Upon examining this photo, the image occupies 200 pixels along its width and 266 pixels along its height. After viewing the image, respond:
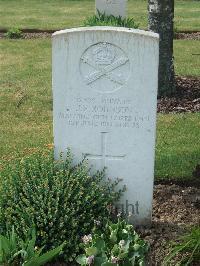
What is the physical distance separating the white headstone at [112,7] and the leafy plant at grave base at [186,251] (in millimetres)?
8319

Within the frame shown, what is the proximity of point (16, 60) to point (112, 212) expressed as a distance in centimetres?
740

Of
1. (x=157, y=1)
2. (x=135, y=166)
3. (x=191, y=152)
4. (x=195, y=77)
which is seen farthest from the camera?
(x=195, y=77)

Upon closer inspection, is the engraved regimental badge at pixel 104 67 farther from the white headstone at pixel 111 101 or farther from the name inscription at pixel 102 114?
the name inscription at pixel 102 114

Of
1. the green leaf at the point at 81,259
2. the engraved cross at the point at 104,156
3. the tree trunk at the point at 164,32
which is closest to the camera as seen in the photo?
the green leaf at the point at 81,259

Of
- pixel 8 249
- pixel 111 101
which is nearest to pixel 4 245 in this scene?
pixel 8 249

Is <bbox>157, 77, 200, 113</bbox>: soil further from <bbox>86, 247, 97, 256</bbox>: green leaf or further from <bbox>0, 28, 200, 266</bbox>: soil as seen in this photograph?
<bbox>86, 247, 97, 256</bbox>: green leaf

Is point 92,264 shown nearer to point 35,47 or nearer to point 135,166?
point 135,166

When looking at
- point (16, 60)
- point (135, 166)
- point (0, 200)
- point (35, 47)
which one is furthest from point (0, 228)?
point (35, 47)

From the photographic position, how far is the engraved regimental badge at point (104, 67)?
4.27m

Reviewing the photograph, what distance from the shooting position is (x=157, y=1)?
8.05 metres

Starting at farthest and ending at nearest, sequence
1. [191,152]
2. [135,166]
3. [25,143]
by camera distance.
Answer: [25,143]
[191,152]
[135,166]

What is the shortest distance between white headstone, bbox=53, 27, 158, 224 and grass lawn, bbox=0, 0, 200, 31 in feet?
→ 34.8

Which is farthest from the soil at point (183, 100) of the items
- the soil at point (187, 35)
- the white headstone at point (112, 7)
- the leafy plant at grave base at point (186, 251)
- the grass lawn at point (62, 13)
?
the grass lawn at point (62, 13)

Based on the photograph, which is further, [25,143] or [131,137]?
[25,143]
